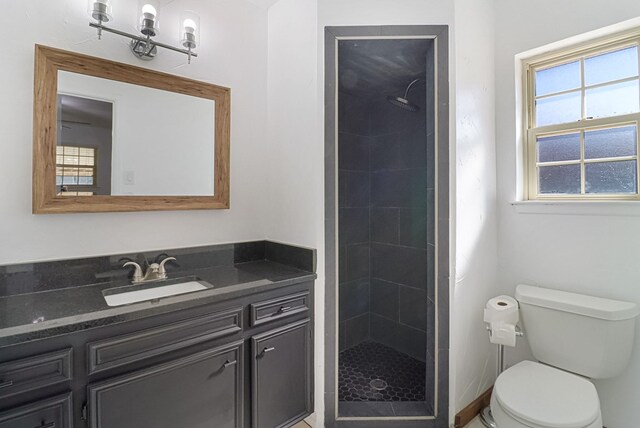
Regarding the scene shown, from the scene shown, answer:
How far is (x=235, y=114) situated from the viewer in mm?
1961

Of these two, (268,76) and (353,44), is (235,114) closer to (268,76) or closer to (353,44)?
(268,76)

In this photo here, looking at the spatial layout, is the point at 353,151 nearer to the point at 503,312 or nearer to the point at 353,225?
the point at 353,225

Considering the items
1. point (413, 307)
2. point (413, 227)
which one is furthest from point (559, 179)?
point (413, 307)

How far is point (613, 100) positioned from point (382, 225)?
5.45 feet

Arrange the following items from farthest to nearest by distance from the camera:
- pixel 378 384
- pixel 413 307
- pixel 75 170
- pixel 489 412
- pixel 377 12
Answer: pixel 413 307 → pixel 378 384 → pixel 489 412 → pixel 377 12 → pixel 75 170

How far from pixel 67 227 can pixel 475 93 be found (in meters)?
2.29

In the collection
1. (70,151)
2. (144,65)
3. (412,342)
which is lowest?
(412,342)

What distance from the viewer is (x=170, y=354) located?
123 centimetres

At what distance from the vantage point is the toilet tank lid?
148 cm

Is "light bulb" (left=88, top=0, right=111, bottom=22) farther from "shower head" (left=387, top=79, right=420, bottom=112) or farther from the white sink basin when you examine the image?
"shower head" (left=387, top=79, right=420, bottom=112)

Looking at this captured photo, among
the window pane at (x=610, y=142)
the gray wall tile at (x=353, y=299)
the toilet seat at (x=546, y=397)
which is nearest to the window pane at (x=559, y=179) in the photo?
the window pane at (x=610, y=142)

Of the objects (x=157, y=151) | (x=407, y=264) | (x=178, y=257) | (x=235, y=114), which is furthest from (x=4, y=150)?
(x=407, y=264)

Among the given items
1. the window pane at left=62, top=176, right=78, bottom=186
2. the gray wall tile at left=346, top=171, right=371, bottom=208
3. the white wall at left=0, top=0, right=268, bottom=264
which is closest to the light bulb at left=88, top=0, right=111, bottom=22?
the white wall at left=0, top=0, right=268, bottom=264

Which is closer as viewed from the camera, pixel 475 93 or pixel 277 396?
pixel 277 396
